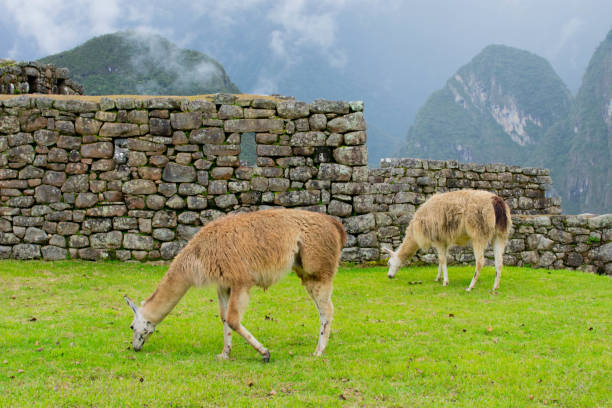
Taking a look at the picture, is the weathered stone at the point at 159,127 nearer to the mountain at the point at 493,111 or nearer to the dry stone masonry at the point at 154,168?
the dry stone masonry at the point at 154,168

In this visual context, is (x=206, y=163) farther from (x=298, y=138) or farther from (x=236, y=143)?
(x=298, y=138)

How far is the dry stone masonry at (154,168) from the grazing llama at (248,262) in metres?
6.46

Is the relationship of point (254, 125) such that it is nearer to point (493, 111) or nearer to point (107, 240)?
point (107, 240)

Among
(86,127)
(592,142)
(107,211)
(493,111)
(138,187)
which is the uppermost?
(493,111)

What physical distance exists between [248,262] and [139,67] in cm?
5137

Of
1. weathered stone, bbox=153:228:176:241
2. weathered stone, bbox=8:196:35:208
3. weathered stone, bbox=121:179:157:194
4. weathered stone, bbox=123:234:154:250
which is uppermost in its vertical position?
weathered stone, bbox=121:179:157:194

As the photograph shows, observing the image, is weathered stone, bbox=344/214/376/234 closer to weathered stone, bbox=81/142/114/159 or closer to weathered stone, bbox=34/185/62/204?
weathered stone, bbox=81/142/114/159

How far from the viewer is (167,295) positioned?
600 centimetres

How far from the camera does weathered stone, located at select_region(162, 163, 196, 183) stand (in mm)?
12430

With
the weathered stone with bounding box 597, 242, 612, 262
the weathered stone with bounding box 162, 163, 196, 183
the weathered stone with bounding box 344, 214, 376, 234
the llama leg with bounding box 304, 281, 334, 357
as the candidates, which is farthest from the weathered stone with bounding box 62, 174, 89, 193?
the weathered stone with bounding box 597, 242, 612, 262

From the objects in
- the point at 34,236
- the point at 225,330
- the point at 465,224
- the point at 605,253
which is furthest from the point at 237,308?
the point at 605,253

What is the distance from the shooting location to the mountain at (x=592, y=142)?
75.9 meters

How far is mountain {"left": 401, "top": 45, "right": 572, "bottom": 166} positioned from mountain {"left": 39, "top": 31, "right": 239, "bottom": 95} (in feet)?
129

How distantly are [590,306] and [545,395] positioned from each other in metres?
4.58
